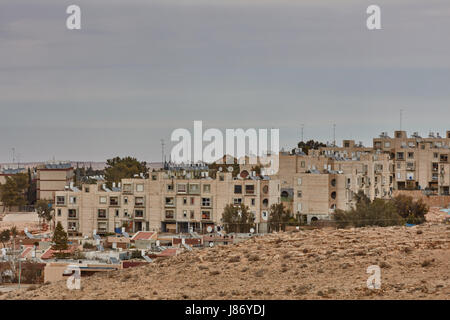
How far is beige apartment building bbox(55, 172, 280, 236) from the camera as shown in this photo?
2066 inches

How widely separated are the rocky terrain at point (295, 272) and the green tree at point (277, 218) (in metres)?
21.8

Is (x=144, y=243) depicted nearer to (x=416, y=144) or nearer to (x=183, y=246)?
(x=183, y=246)

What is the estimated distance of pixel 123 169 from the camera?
7912 centimetres

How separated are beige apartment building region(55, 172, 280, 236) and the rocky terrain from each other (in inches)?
1022

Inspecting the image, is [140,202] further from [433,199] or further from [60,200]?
[433,199]

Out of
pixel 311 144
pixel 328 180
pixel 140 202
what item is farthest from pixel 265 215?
pixel 311 144

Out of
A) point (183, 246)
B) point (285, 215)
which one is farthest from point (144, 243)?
point (285, 215)

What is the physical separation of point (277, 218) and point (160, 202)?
23.5ft

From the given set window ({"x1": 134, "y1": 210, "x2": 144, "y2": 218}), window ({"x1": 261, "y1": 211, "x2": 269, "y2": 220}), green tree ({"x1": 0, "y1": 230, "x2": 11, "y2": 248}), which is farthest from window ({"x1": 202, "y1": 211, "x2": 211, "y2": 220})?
green tree ({"x1": 0, "y1": 230, "x2": 11, "y2": 248})

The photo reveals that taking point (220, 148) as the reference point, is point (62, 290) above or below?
below

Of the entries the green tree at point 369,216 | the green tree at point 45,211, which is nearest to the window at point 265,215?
the green tree at point 369,216

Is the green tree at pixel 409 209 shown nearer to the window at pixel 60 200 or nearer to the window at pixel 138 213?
the window at pixel 138 213

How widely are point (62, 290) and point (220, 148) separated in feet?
118

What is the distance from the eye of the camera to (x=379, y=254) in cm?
2252
